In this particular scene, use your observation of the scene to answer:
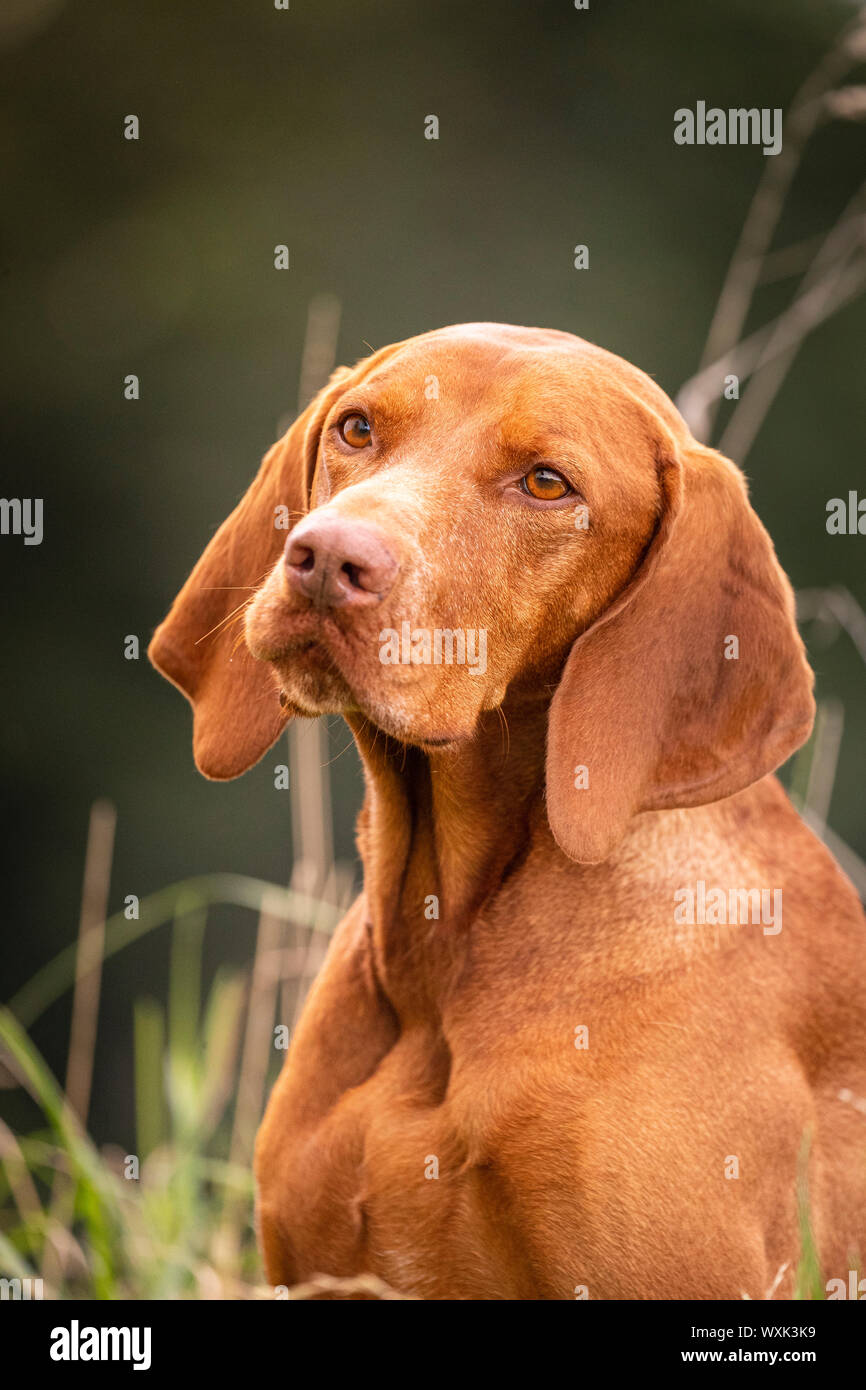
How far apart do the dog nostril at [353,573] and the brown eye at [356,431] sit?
1.75 ft

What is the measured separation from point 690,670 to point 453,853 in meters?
0.55

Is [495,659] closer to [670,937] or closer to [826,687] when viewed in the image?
[670,937]

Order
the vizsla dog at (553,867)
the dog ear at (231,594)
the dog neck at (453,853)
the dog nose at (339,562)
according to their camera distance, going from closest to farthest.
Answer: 1. the dog nose at (339,562)
2. the vizsla dog at (553,867)
3. the dog neck at (453,853)
4. the dog ear at (231,594)

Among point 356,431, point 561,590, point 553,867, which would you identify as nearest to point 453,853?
point 553,867

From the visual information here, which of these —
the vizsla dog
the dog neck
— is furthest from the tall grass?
the dog neck

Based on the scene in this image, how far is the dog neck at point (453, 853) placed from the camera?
2.78 metres

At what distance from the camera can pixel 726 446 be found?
3.93m

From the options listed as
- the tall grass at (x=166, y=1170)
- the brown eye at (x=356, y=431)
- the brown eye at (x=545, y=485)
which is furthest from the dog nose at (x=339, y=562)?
the tall grass at (x=166, y=1170)

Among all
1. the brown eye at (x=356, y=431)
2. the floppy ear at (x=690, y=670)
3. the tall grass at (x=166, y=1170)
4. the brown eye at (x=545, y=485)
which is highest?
the brown eye at (x=356, y=431)

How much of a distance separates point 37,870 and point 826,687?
3681mm

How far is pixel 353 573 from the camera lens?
238cm

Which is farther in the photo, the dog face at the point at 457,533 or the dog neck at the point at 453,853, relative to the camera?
the dog neck at the point at 453,853

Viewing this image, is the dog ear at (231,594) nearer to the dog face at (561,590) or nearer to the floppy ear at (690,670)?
the dog face at (561,590)

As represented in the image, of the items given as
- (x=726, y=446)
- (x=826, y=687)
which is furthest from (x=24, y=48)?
(x=826, y=687)
